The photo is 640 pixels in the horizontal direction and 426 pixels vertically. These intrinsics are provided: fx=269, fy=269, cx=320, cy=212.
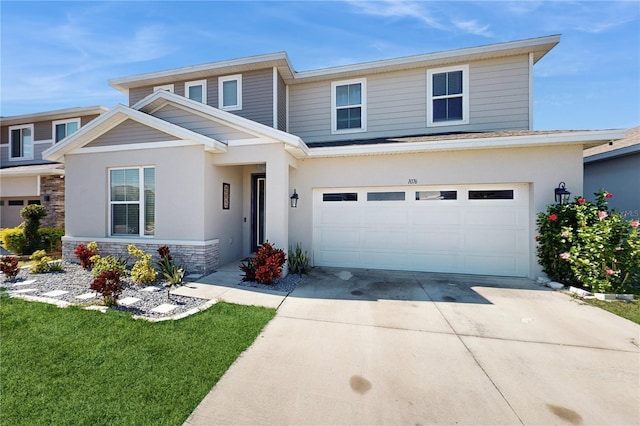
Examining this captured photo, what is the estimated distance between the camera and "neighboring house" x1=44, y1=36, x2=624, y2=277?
688 centimetres

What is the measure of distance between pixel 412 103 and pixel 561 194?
4935 millimetres

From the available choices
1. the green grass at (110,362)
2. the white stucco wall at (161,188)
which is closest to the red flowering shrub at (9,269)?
the white stucco wall at (161,188)

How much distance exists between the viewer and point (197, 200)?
22.5 feet

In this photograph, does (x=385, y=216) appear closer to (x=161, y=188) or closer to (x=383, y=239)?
(x=383, y=239)

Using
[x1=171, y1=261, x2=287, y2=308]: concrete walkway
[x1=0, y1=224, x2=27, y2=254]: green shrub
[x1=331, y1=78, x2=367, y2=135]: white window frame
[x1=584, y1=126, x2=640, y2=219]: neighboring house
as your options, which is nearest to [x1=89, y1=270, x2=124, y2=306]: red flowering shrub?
[x1=171, y1=261, x2=287, y2=308]: concrete walkway

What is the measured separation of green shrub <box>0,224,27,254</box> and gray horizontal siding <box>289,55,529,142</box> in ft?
32.2

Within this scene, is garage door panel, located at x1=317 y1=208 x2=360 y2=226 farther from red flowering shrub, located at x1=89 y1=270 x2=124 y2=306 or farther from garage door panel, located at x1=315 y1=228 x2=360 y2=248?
red flowering shrub, located at x1=89 y1=270 x2=124 y2=306

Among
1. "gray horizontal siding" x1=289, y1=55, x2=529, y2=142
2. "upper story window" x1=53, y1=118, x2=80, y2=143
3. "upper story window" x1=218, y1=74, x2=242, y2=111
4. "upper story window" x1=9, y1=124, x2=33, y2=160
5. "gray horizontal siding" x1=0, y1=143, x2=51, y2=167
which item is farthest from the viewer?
"upper story window" x1=9, y1=124, x2=33, y2=160

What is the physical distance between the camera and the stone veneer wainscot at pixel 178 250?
22.4ft

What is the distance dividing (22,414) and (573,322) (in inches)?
275

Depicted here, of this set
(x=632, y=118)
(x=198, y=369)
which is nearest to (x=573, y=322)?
(x=198, y=369)

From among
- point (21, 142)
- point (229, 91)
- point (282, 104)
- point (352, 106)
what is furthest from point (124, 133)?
point (21, 142)

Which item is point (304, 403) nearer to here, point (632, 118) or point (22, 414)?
point (22, 414)

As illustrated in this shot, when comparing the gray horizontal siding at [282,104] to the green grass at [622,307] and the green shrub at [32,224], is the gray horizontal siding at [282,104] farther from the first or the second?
the green grass at [622,307]
